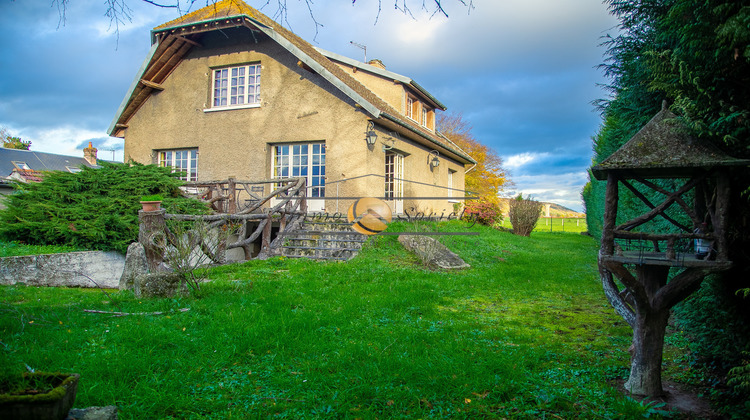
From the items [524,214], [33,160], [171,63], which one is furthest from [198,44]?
[33,160]

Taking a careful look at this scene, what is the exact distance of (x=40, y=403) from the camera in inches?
69.7

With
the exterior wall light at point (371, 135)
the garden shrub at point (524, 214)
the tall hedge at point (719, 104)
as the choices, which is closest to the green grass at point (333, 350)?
the tall hedge at point (719, 104)

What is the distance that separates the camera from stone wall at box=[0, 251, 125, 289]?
7.47 m

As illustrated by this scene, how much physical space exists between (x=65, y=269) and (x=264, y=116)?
6.99 metres

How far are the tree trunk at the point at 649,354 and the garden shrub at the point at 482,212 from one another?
47.6 feet

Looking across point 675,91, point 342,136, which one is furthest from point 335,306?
point 342,136

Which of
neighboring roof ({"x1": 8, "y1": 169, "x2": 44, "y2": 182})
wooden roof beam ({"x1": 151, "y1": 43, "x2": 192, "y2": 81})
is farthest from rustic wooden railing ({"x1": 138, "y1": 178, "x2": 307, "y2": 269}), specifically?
neighboring roof ({"x1": 8, "y1": 169, "x2": 44, "y2": 182})

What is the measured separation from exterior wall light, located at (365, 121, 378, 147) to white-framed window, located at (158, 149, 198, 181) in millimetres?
6505

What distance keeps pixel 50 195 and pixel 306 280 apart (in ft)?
24.2

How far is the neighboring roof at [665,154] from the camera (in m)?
2.75

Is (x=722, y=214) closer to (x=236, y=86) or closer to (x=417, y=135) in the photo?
(x=417, y=135)

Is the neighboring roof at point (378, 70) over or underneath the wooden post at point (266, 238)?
over

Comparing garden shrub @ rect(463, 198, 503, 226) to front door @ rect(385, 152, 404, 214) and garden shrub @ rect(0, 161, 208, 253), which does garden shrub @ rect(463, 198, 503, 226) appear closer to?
front door @ rect(385, 152, 404, 214)

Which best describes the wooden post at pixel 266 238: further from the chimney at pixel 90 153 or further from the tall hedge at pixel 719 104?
the chimney at pixel 90 153
